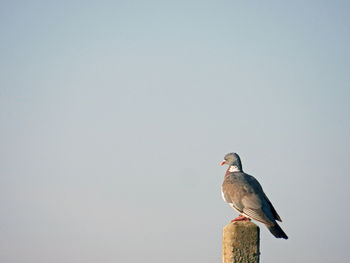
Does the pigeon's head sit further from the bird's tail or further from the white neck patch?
the bird's tail

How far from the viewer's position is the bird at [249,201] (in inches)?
276

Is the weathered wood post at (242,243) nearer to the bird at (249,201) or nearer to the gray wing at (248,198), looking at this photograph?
the bird at (249,201)

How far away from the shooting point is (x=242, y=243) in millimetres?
5191

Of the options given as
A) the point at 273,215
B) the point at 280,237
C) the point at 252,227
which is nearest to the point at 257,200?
the point at 273,215

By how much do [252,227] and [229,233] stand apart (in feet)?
1.02

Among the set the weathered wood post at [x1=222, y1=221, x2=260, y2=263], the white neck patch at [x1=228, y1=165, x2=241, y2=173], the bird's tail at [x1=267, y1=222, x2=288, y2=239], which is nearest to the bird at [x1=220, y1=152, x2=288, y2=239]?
the bird's tail at [x1=267, y1=222, x2=288, y2=239]

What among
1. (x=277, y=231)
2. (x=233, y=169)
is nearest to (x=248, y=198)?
(x=277, y=231)

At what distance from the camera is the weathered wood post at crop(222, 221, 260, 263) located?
5.16 meters

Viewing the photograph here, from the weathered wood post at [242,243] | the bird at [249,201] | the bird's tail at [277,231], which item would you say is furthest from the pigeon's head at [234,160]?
the weathered wood post at [242,243]

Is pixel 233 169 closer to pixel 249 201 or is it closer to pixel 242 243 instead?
pixel 249 201

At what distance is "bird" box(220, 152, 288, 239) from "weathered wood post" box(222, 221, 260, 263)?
4.99ft

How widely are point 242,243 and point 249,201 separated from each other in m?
2.55

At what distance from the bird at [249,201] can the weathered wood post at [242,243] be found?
152 centimetres

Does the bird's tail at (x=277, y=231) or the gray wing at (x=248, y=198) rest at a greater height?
the gray wing at (x=248, y=198)
